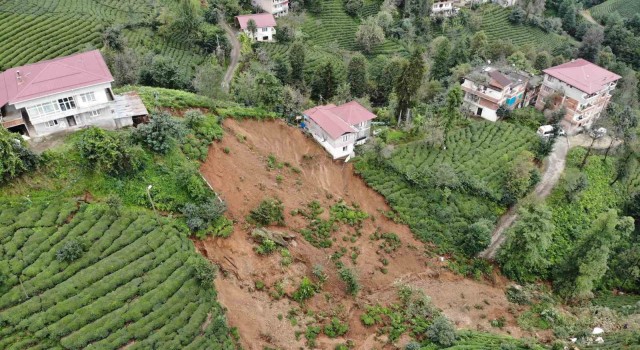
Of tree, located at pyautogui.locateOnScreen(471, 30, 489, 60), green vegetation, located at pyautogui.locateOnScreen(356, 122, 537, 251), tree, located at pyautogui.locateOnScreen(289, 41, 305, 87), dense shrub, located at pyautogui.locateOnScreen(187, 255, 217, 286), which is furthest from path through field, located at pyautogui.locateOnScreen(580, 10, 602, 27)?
dense shrub, located at pyautogui.locateOnScreen(187, 255, 217, 286)

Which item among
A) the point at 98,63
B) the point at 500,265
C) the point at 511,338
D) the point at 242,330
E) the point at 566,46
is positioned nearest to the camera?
the point at 242,330

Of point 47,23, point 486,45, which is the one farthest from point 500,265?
point 47,23

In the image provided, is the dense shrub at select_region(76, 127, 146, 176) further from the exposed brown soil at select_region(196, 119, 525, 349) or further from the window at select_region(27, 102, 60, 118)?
the exposed brown soil at select_region(196, 119, 525, 349)

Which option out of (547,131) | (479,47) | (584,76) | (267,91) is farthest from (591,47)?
(267,91)

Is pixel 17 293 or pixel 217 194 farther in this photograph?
pixel 217 194

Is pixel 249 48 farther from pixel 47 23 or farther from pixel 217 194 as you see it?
pixel 217 194

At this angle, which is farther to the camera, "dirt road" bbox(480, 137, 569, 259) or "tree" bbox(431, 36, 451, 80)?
"tree" bbox(431, 36, 451, 80)

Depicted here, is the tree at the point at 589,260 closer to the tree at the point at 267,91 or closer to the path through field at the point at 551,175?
the path through field at the point at 551,175
